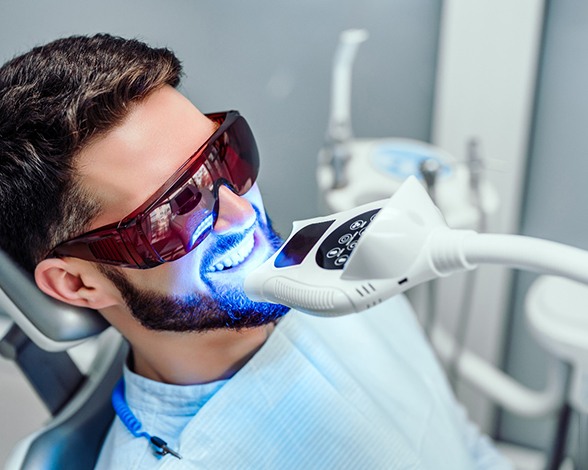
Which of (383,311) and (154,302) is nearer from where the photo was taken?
(154,302)

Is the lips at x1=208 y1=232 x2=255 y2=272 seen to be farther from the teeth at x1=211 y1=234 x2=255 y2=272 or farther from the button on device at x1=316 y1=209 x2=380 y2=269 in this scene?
the button on device at x1=316 y1=209 x2=380 y2=269

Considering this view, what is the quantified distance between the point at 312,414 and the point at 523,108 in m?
0.61

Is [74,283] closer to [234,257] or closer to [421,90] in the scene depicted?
[234,257]

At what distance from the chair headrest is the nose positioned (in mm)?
213

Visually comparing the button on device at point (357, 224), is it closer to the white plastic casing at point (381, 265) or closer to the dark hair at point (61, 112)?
the white plastic casing at point (381, 265)

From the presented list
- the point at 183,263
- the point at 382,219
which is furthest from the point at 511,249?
the point at 183,263

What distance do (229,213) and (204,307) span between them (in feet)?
0.38

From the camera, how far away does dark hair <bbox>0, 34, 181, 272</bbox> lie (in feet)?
2.49

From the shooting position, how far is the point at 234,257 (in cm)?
84

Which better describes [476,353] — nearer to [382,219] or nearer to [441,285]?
[441,285]

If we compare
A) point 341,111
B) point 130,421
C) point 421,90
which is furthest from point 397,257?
point 421,90

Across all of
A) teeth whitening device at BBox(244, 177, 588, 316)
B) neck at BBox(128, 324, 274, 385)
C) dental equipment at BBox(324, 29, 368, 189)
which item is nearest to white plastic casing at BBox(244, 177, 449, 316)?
teeth whitening device at BBox(244, 177, 588, 316)

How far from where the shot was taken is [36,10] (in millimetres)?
885

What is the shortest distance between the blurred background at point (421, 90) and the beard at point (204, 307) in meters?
0.13
